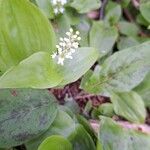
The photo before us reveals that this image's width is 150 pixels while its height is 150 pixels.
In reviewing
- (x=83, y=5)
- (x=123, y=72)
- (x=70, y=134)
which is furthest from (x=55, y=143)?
(x=83, y=5)

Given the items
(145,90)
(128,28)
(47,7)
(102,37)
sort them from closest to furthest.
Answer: (47,7) → (145,90) → (102,37) → (128,28)

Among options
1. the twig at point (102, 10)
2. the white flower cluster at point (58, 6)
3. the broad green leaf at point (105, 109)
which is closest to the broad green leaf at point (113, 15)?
Result: the twig at point (102, 10)

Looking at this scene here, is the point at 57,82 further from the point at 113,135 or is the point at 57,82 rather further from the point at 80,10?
the point at 80,10

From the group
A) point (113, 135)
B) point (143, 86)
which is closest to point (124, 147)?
point (113, 135)

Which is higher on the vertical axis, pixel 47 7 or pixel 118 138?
pixel 47 7

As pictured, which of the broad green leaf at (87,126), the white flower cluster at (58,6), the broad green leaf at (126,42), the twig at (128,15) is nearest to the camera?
the broad green leaf at (87,126)

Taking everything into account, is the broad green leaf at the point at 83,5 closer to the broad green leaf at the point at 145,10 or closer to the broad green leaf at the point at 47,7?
the broad green leaf at the point at 47,7

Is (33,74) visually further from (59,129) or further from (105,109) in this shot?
(105,109)

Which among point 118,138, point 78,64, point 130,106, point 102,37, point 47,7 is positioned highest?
point 47,7
